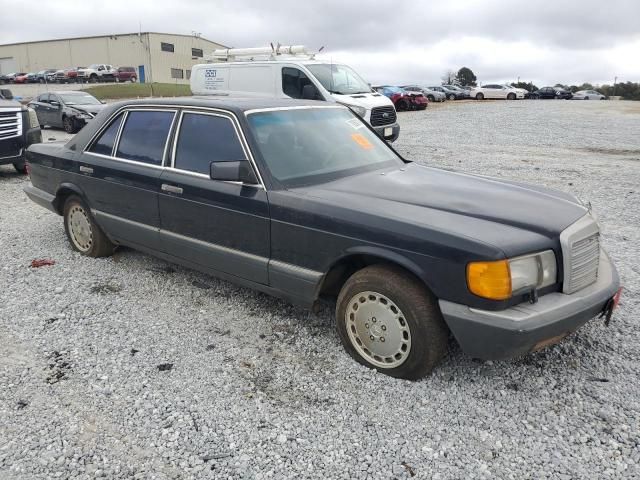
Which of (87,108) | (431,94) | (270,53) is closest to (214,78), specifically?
(270,53)

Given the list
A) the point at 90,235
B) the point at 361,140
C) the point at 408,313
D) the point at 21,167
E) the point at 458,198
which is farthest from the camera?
the point at 21,167

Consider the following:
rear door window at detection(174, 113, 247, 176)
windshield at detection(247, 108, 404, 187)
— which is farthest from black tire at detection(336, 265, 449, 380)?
rear door window at detection(174, 113, 247, 176)

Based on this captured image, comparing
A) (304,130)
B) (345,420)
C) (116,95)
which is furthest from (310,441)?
(116,95)

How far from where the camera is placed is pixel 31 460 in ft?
8.18

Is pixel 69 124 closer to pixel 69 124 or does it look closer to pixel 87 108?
pixel 69 124

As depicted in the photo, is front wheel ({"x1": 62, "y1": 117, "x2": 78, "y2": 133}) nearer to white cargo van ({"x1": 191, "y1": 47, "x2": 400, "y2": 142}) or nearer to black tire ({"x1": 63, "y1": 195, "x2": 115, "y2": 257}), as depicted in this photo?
white cargo van ({"x1": 191, "y1": 47, "x2": 400, "y2": 142})

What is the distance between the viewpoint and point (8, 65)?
74.9 m

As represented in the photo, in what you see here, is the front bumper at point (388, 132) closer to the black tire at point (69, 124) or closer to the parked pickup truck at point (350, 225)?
the parked pickup truck at point (350, 225)

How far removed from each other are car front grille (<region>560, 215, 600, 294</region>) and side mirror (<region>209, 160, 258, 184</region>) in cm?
199

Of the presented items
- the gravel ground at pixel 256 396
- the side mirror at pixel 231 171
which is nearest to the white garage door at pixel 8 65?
the gravel ground at pixel 256 396

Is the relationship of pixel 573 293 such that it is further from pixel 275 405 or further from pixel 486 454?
pixel 275 405

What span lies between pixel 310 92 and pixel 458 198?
917 cm

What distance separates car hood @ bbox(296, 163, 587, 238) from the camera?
3.04m

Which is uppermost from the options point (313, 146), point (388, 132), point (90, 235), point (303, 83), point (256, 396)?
point (303, 83)
